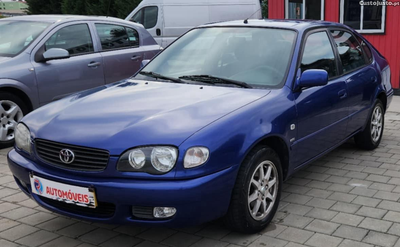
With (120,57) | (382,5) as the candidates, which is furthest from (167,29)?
(120,57)

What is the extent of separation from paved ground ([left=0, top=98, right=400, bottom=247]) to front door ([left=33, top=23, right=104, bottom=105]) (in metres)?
1.66

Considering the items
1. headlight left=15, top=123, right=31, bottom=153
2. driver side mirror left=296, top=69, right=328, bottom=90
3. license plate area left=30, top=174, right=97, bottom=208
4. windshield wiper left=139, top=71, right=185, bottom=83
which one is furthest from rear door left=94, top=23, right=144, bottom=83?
license plate area left=30, top=174, right=97, bottom=208

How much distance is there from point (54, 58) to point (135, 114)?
3.24 meters

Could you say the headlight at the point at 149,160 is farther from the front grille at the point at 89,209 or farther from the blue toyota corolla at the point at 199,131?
the front grille at the point at 89,209

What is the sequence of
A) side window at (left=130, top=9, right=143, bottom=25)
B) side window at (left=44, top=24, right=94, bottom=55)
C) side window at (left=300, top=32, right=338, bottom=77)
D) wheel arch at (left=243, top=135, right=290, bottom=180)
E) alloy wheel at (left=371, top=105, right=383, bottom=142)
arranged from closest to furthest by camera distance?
wheel arch at (left=243, top=135, right=290, bottom=180), side window at (left=300, top=32, right=338, bottom=77), alloy wheel at (left=371, top=105, right=383, bottom=142), side window at (left=44, top=24, right=94, bottom=55), side window at (left=130, top=9, right=143, bottom=25)

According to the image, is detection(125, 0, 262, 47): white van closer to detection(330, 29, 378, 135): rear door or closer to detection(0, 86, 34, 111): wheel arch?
detection(0, 86, 34, 111): wheel arch

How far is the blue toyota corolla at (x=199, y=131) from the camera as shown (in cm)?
305

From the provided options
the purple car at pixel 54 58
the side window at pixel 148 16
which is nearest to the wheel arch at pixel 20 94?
the purple car at pixel 54 58

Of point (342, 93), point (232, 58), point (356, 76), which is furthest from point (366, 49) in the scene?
point (232, 58)

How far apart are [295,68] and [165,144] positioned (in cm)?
161

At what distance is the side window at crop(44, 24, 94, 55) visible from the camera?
6.55 meters

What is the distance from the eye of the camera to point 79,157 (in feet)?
10.4

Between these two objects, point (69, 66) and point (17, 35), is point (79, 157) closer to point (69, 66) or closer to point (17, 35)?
point (69, 66)

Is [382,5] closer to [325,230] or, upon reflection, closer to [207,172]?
[325,230]
